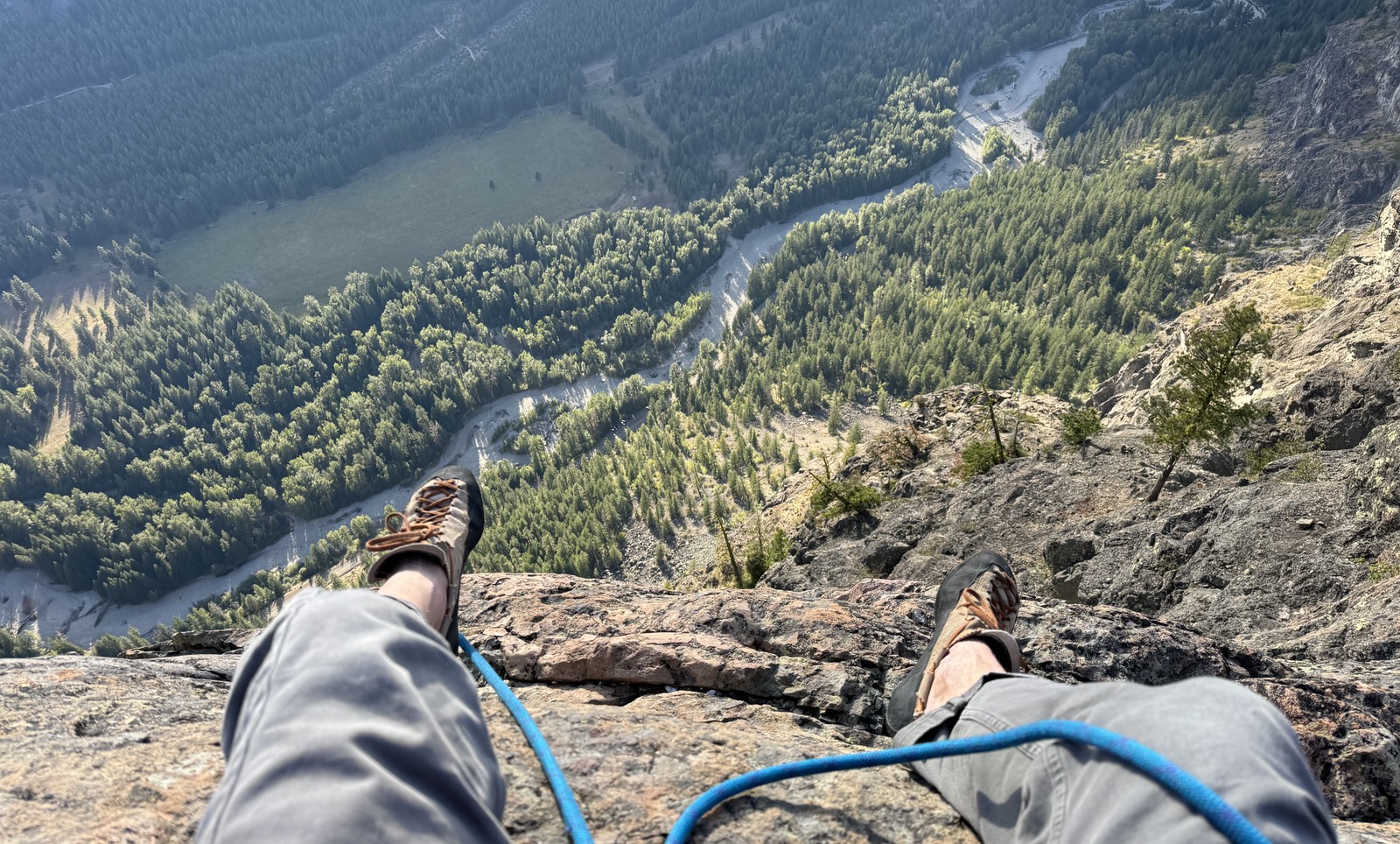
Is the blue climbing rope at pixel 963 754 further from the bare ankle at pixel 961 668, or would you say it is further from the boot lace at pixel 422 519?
the boot lace at pixel 422 519

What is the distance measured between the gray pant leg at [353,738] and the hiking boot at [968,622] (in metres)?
4.89

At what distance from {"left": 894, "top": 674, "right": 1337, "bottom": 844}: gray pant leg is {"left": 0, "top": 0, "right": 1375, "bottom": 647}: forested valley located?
2134 inches

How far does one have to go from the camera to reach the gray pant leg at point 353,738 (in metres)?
2.58

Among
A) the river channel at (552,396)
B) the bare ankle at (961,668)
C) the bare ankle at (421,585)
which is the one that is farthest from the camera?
the river channel at (552,396)

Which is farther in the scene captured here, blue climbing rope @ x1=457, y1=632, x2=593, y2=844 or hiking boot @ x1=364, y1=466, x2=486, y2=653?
hiking boot @ x1=364, y1=466, x2=486, y2=653

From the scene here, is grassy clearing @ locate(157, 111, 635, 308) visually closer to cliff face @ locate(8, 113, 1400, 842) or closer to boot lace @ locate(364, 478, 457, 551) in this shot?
cliff face @ locate(8, 113, 1400, 842)

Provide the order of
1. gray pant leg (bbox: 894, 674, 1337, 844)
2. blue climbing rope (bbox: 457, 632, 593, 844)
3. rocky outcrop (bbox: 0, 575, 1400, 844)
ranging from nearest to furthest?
gray pant leg (bbox: 894, 674, 1337, 844), blue climbing rope (bbox: 457, 632, 593, 844), rocky outcrop (bbox: 0, 575, 1400, 844)

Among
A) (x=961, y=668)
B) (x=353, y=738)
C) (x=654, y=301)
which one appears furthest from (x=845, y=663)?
(x=654, y=301)

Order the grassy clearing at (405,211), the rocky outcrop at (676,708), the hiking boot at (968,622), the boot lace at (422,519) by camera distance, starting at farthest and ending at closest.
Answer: the grassy clearing at (405,211) → the boot lace at (422,519) → the hiking boot at (968,622) → the rocky outcrop at (676,708)

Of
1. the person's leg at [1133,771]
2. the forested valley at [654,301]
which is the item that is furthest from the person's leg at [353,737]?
the forested valley at [654,301]

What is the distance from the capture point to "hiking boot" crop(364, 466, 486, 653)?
24.4ft

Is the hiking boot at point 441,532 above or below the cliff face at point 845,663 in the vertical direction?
above

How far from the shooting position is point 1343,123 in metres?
75.6

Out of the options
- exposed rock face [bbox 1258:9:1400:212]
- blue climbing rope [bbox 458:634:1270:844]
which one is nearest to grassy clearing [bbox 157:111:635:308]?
exposed rock face [bbox 1258:9:1400:212]
